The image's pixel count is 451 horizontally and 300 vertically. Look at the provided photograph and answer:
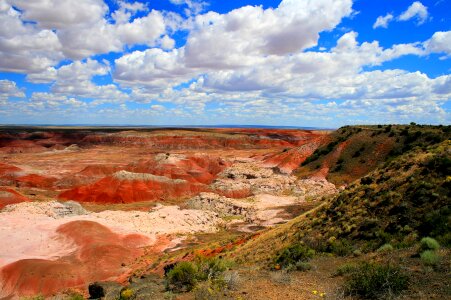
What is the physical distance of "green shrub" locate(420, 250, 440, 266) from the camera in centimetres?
1053

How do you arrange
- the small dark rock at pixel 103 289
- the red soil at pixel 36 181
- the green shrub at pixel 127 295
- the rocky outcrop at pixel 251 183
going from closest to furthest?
the green shrub at pixel 127 295, the small dark rock at pixel 103 289, the rocky outcrop at pixel 251 183, the red soil at pixel 36 181

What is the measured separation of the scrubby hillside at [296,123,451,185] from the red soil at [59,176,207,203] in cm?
2023

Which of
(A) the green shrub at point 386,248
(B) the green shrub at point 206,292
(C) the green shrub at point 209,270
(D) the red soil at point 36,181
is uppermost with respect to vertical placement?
(A) the green shrub at point 386,248

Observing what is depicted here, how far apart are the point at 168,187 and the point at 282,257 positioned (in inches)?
1659

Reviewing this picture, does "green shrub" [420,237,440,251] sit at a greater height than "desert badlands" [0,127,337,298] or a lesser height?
greater

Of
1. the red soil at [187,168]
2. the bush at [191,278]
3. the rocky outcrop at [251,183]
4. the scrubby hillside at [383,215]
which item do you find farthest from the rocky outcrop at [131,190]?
the bush at [191,278]

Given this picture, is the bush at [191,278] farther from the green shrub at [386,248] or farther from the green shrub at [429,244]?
the green shrub at [429,244]

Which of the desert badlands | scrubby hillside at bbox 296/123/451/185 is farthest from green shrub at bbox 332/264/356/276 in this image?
scrubby hillside at bbox 296/123/451/185

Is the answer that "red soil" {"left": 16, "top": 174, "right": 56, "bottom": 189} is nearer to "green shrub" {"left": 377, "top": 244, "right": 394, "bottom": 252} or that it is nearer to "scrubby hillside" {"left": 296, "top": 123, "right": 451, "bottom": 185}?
"scrubby hillside" {"left": 296, "top": 123, "right": 451, "bottom": 185}

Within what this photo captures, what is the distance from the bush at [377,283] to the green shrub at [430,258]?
3.72 ft

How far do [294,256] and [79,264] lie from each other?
735 inches

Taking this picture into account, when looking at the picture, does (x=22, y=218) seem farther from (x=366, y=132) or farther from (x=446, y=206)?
(x=366, y=132)

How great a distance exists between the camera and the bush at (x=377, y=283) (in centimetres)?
Result: 916

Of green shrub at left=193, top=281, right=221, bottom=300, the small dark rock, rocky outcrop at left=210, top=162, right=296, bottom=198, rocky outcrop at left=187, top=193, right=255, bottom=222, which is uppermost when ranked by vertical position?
green shrub at left=193, top=281, right=221, bottom=300
